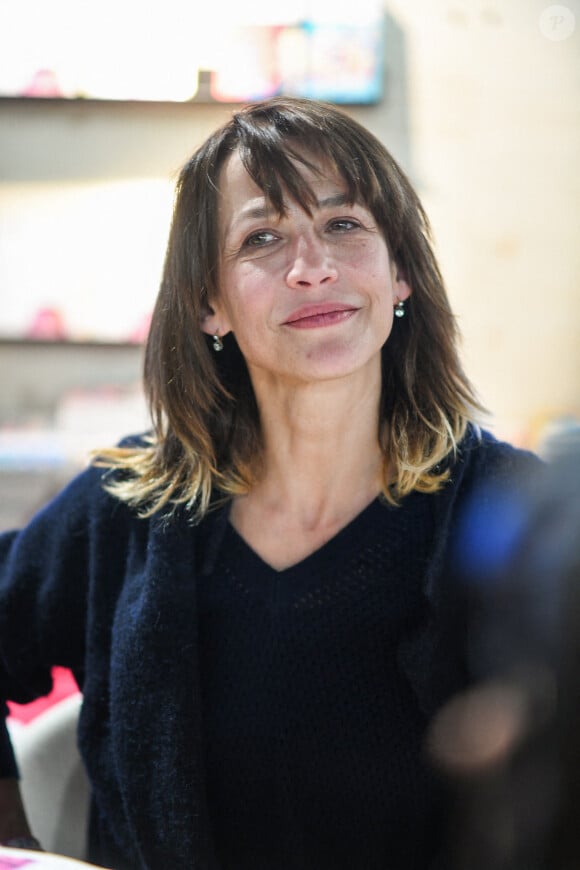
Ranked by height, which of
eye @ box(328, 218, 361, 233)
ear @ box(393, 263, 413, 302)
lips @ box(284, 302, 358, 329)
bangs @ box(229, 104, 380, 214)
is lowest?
lips @ box(284, 302, 358, 329)

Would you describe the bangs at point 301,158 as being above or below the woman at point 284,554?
above

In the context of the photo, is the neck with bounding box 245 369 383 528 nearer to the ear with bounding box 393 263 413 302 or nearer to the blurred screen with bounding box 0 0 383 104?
the ear with bounding box 393 263 413 302

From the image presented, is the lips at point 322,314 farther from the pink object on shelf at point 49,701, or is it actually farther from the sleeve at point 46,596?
the pink object on shelf at point 49,701

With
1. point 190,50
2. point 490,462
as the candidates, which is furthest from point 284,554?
point 190,50

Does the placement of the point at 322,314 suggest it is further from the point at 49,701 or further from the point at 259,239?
the point at 49,701

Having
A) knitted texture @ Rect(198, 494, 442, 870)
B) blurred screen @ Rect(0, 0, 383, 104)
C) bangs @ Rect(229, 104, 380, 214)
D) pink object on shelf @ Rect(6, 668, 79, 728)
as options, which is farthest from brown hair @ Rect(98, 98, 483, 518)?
blurred screen @ Rect(0, 0, 383, 104)

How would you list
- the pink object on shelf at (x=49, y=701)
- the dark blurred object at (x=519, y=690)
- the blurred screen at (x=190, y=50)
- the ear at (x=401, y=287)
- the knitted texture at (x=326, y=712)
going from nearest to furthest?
the dark blurred object at (x=519, y=690)
the knitted texture at (x=326, y=712)
the ear at (x=401, y=287)
the pink object on shelf at (x=49, y=701)
the blurred screen at (x=190, y=50)

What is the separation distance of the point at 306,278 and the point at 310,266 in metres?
0.02

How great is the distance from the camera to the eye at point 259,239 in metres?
1.19

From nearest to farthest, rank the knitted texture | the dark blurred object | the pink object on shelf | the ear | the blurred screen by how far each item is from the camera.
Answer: the dark blurred object
the knitted texture
the ear
the pink object on shelf
the blurred screen

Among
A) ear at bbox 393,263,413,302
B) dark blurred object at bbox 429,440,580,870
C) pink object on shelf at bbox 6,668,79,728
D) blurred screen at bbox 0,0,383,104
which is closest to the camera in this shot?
dark blurred object at bbox 429,440,580,870

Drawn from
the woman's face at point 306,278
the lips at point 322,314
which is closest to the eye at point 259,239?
the woman's face at point 306,278

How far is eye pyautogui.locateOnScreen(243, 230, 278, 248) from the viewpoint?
1187 millimetres

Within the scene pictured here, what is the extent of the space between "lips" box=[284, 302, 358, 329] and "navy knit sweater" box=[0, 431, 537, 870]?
0.90 ft
